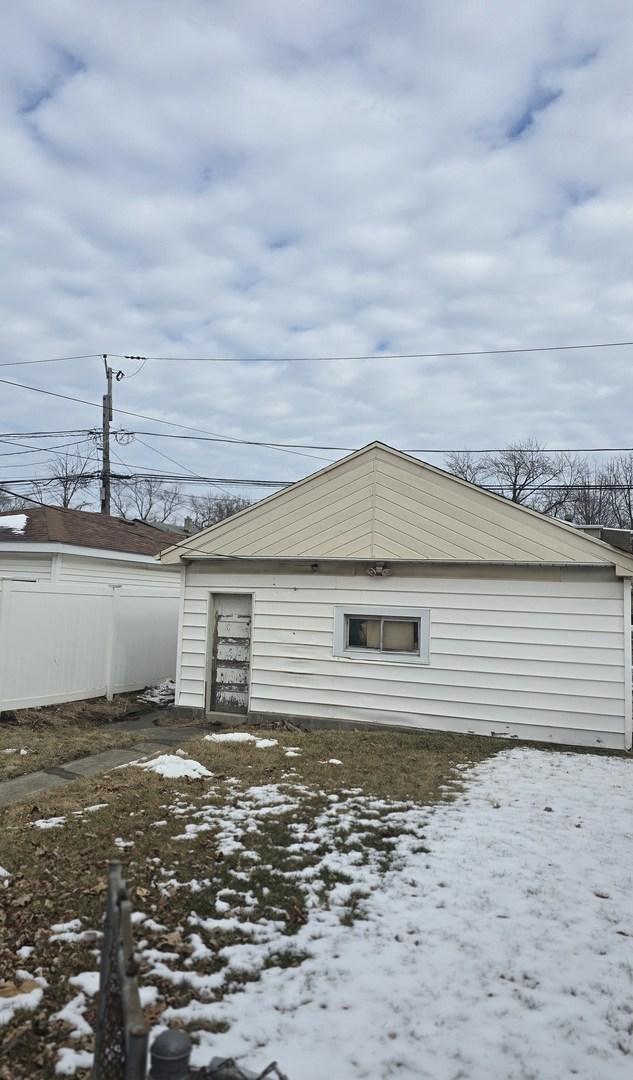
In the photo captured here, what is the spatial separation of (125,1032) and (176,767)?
5.42 m

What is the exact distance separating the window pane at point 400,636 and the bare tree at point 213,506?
30.6 m

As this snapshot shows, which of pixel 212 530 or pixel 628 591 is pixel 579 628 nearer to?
pixel 628 591

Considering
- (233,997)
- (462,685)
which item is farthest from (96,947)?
(462,685)

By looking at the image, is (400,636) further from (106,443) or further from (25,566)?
(106,443)

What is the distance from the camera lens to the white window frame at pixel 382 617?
9422 mm

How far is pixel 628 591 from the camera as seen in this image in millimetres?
8492

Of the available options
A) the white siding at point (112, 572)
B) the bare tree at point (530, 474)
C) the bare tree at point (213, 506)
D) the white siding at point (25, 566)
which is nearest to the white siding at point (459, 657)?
the white siding at point (112, 572)

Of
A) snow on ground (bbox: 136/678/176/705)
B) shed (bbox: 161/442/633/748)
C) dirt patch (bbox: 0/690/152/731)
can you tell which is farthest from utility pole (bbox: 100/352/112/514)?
shed (bbox: 161/442/633/748)

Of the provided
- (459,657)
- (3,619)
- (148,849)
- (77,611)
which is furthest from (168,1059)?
(77,611)

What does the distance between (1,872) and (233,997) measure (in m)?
2.07

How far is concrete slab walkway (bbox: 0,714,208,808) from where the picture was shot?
21.1 ft

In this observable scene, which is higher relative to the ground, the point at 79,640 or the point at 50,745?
the point at 79,640

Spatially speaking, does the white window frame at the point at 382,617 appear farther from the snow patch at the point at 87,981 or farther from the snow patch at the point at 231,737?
the snow patch at the point at 87,981

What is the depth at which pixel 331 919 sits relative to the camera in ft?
12.2
